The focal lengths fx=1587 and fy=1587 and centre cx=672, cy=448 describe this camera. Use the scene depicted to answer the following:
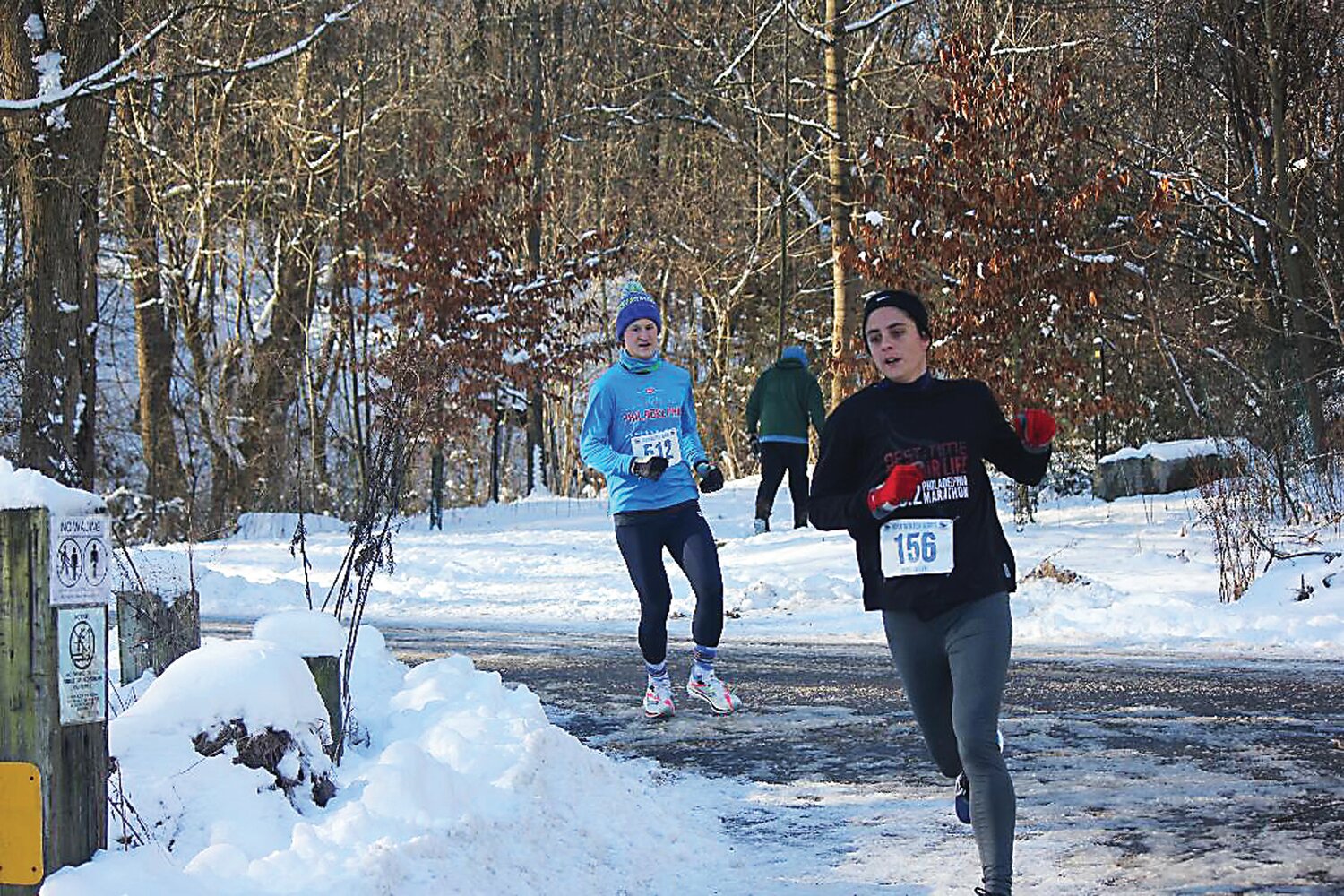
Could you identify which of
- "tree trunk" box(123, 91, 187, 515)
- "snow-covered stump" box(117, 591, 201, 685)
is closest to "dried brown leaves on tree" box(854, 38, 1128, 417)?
"snow-covered stump" box(117, 591, 201, 685)

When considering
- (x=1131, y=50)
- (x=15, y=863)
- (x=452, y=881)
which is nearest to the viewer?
(x=15, y=863)

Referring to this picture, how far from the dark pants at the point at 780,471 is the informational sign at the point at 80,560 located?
13827mm

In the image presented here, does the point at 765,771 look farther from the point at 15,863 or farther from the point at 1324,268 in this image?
the point at 1324,268

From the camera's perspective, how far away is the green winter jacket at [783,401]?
1734cm

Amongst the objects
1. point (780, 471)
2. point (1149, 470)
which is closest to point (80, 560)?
point (780, 471)

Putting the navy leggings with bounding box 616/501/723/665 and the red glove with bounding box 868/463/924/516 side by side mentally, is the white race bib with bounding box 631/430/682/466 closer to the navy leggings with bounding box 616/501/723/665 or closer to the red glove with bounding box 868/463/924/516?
the navy leggings with bounding box 616/501/723/665

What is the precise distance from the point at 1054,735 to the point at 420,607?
9.05 metres

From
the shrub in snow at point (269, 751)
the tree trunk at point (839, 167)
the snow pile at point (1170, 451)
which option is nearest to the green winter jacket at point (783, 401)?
the tree trunk at point (839, 167)

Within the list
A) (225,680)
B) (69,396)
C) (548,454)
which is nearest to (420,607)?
(69,396)

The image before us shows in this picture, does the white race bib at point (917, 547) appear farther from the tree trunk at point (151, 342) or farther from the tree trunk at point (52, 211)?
the tree trunk at point (151, 342)

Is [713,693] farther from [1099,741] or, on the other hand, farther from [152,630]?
[152,630]

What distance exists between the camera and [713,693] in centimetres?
840

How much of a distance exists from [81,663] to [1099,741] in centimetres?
Result: 490

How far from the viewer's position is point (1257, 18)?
18.8m
